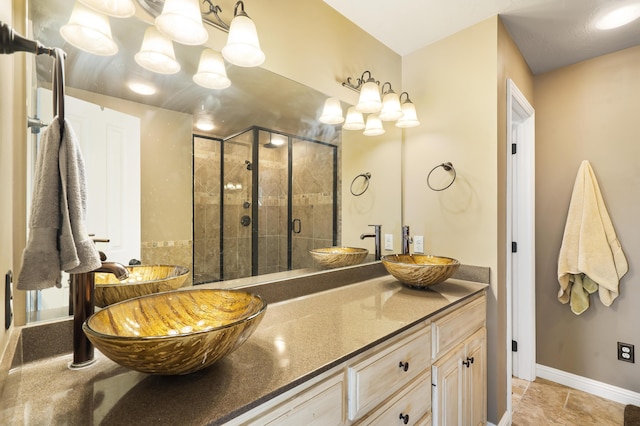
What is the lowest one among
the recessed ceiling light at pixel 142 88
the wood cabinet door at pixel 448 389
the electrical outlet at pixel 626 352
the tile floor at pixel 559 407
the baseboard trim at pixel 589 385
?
the tile floor at pixel 559 407

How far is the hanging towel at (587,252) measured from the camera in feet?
7.06

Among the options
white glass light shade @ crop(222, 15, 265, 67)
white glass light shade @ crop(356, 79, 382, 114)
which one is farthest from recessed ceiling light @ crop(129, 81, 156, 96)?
white glass light shade @ crop(356, 79, 382, 114)

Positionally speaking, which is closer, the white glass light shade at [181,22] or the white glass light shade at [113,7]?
the white glass light shade at [113,7]

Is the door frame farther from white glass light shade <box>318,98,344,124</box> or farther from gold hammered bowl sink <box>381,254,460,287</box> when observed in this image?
white glass light shade <box>318,98,344,124</box>

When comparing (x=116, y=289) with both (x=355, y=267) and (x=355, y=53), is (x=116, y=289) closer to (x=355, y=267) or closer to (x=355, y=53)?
(x=355, y=267)

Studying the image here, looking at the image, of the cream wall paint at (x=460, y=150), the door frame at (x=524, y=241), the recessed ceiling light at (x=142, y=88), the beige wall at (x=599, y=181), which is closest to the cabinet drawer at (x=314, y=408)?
the recessed ceiling light at (x=142, y=88)

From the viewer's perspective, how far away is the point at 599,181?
227cm

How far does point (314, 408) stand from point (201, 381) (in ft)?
0.98

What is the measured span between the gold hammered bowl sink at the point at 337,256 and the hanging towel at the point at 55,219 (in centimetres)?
117

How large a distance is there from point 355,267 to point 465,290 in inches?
24.1

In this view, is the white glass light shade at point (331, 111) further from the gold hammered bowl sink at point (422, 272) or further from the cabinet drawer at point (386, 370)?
the cabinet drawer at point (386, 370)

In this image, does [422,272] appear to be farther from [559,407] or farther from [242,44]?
[559,407]

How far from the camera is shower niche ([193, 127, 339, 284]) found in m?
1.28

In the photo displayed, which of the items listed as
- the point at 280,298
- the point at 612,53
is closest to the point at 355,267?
the point at 280,298
